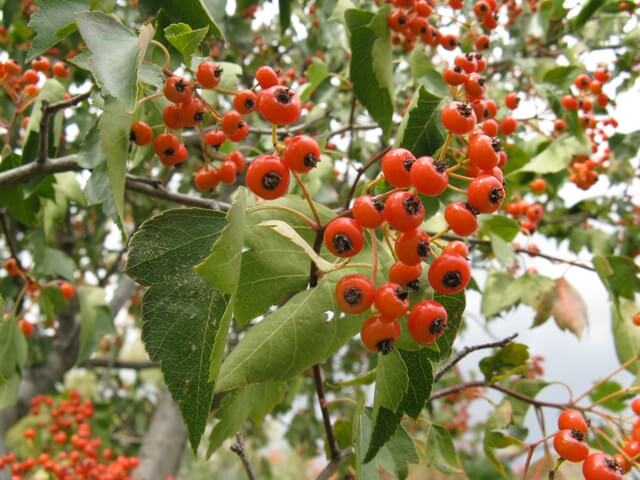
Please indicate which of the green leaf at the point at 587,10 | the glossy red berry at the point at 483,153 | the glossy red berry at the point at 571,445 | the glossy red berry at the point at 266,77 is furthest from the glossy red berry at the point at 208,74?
the green leaf at the point at 587,10

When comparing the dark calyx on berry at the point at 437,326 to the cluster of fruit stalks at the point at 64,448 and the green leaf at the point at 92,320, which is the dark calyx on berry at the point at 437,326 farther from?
the cluster of fruit stalks at the point at 64,448

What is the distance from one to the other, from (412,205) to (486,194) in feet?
0.61

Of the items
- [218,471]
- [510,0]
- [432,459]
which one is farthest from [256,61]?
[218,471]

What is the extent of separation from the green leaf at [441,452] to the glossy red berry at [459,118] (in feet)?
3.63

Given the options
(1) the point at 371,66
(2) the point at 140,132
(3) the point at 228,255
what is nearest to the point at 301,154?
(3) the point at 228,255

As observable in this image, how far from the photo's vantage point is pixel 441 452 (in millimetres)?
1927

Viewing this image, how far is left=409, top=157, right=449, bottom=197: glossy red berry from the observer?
116 centimetres

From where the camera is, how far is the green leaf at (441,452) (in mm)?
1875

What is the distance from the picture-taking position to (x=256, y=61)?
473 cm

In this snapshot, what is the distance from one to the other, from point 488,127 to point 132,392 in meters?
6.74

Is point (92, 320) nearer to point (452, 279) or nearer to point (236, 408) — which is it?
point (236, 408)

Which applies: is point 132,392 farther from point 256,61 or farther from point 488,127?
point 488,127

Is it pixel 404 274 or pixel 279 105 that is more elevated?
pixel 279 105

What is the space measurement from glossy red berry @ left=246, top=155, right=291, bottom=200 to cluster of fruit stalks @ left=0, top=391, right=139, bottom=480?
3.23 meters
